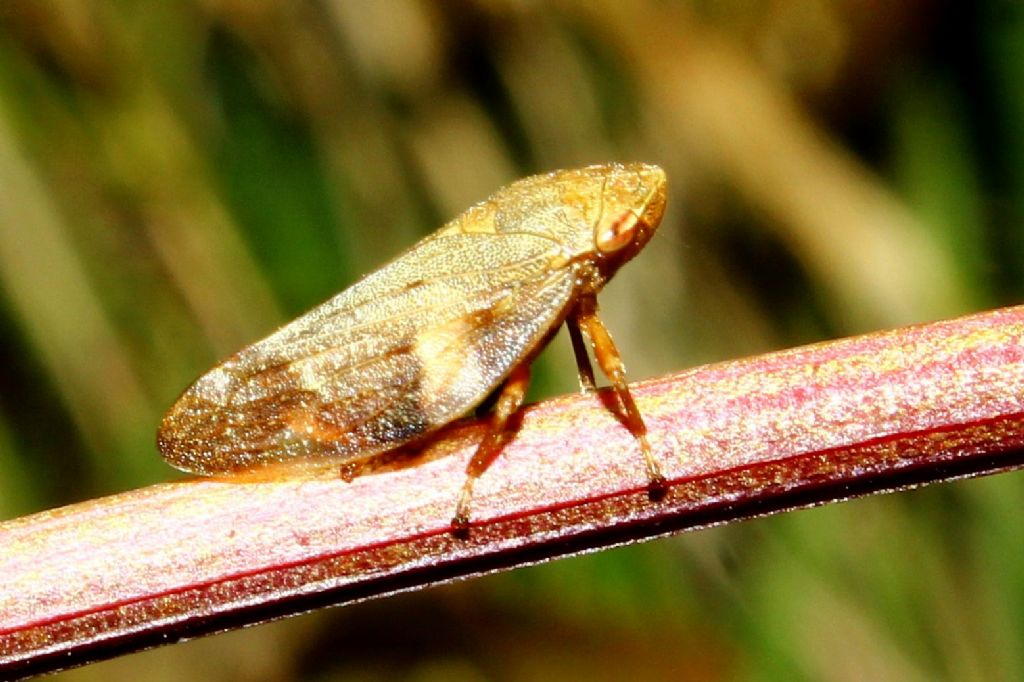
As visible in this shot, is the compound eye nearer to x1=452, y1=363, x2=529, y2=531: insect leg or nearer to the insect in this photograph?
the insect

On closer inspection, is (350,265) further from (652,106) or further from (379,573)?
(379,573)

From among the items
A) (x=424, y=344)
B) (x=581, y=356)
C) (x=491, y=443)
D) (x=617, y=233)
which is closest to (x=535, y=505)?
(x=491, y=443)

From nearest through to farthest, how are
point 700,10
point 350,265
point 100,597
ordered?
point 100,597, point 350,265, point 700,10

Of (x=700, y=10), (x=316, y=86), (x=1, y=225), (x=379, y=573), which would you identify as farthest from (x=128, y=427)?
(x=700, y=10)

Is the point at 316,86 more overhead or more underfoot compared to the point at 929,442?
more overhead

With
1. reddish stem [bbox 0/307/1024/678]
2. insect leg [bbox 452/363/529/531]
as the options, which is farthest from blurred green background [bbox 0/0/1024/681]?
reddish stem [bbox 0/307/1024/678]

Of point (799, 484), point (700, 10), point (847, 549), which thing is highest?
point (700, 10)

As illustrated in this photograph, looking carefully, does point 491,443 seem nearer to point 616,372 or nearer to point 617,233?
point 616,372
